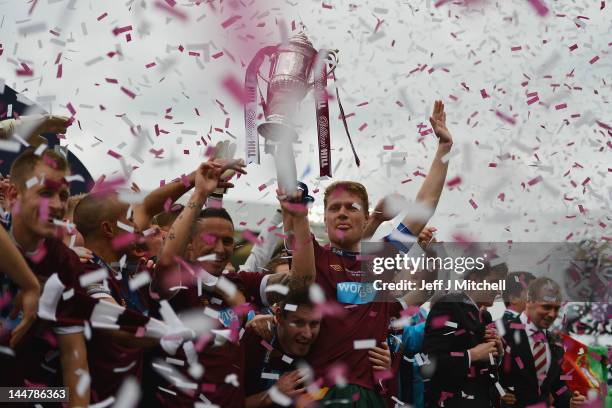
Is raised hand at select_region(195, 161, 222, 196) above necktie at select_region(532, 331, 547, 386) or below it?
above

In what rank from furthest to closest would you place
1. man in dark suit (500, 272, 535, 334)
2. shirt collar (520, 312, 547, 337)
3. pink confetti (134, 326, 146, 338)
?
man in dark suit (500, 272, 535, 334) → shirt collar (520, 312, 547, 337) → pink confetti (134, 326, 146, 338)

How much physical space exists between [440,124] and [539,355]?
308 centimetres

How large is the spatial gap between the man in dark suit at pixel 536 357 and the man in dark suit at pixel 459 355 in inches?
25.9

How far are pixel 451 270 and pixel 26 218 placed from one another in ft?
12.2

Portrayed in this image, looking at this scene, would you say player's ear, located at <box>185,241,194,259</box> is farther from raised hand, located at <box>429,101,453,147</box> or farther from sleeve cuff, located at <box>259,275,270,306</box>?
raised hand, located at <box>429,101,453,147</box>

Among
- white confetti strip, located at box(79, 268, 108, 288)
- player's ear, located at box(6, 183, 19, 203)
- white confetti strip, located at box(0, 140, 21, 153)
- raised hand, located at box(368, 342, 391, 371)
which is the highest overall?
white confetti strip, located at box(0, 140, 21, 153)

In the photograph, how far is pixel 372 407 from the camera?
4.09m

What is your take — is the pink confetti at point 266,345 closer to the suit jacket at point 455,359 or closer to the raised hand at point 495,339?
the suit jacket at point 455,359

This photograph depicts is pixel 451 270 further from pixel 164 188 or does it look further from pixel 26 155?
pixel 26 155

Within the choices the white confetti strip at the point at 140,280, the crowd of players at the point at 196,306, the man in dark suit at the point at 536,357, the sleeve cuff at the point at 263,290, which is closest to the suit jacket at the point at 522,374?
the man in dark suit at the point at 536,357

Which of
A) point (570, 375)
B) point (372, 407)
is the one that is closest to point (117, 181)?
point (372, 407)

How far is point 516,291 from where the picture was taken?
295 inches

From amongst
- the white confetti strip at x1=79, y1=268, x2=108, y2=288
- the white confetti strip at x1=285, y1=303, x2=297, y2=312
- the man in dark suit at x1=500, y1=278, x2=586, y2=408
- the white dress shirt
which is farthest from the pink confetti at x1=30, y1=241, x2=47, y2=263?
the white dress shirt

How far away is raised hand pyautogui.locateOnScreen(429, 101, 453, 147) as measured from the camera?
4688 millimetres
